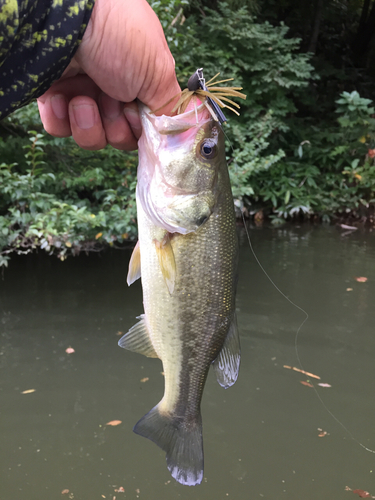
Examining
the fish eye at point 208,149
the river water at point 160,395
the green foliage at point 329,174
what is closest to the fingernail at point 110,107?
the fish eye at point 208,149

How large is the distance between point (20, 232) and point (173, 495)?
10.5ft

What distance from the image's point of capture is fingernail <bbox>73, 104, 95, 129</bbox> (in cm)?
152

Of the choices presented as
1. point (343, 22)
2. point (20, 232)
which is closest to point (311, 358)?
point (20, 232)

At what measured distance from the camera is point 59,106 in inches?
61.9

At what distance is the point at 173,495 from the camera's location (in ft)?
8.47

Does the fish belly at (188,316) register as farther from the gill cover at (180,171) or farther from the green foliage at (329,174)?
the green foliage at (329,174)

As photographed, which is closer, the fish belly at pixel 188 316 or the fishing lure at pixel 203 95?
the fishing lure at pixel 203 95

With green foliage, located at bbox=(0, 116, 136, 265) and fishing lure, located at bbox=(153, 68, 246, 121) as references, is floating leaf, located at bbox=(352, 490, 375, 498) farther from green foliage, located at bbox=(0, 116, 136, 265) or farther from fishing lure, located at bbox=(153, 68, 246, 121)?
green foliage, located at bbox=(0, 116, 136, 265)

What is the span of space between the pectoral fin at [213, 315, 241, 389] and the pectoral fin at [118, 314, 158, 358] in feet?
0.80

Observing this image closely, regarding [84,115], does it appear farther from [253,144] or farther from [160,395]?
[253,144]

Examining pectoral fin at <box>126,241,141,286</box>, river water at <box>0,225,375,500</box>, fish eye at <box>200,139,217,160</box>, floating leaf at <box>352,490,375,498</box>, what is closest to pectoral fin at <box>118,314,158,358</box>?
pectoral fin at <box>126,241,141,286</box>

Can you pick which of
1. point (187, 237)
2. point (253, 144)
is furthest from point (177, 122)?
point (253, 144)

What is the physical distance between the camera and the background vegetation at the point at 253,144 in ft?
15.0

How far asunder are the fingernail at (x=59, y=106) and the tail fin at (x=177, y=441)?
3.73 ft
